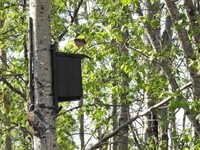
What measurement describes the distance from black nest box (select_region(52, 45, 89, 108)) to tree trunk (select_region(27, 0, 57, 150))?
0.14 ft

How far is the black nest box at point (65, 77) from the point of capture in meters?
3.01

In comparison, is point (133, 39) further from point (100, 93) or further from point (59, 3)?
point (59, 3)

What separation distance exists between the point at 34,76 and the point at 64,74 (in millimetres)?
254

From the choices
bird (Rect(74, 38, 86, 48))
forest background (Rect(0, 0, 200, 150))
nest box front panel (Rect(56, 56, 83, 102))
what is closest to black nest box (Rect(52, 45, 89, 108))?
nest box front panel (Rect(56, 56, 83, 102))

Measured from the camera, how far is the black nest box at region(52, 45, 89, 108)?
3.01 metres

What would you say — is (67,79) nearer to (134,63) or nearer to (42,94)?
(42,94)

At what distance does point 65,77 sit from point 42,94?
0.87ft

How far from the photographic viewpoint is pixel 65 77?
310cm

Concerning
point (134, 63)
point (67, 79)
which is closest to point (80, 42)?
point (134, 63)

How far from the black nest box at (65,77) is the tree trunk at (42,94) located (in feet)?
0.14

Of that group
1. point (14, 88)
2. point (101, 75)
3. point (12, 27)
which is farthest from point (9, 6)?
point (101, 75)

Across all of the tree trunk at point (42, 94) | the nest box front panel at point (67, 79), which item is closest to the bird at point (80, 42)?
the nest box front panel at point (67, 79)

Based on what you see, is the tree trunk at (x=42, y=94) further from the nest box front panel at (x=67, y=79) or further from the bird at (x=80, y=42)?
the bird at (x=80, y=42)

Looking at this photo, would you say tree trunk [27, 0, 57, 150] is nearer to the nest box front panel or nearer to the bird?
the nest box front panel
